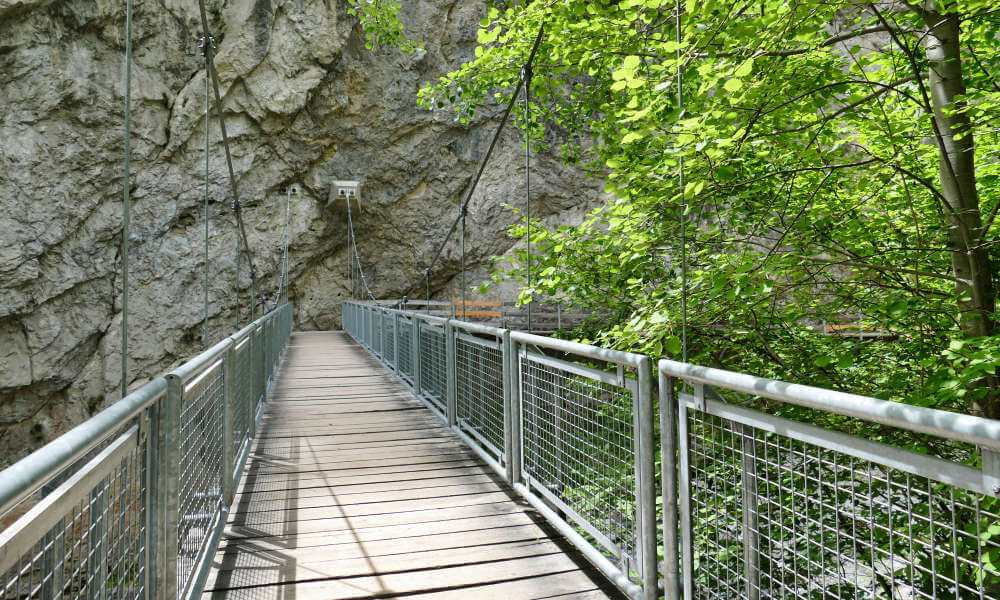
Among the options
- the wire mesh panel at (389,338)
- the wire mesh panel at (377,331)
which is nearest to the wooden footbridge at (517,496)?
the wire mesh panel at (389,338)

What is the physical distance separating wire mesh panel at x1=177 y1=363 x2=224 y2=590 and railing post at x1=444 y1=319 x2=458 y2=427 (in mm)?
1682

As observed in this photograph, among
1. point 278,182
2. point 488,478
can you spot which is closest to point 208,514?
point 488,478

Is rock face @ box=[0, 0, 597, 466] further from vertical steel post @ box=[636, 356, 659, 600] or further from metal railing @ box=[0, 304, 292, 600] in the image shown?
vertical steel post @ box=[636, 356, 659, 600]

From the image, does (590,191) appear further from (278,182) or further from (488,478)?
(488,478)

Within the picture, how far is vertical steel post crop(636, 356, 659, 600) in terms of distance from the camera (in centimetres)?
168

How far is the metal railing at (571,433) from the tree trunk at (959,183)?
1558 millimetres

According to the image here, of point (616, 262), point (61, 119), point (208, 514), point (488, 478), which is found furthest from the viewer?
point (61, 119)

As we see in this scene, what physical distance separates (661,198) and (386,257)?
18.3m

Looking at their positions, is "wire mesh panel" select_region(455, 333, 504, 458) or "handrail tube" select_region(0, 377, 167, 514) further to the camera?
"wire mesh panel" select_region(455, 333, 504, 458)

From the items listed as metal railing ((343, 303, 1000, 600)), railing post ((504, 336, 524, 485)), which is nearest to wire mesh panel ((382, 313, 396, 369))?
metal railing ((343, 303, 1000, 600))

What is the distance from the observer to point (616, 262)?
3.62 metres

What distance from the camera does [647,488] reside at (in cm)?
169

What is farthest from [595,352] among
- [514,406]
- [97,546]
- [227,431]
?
[227,431]

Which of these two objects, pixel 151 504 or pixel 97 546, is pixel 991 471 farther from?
pixel 151 504
